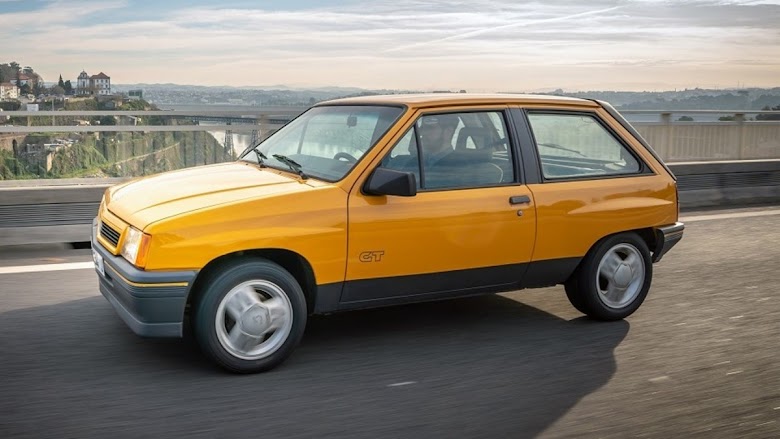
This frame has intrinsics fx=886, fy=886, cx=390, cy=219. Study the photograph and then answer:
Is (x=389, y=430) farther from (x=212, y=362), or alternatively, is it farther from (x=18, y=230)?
(x=18, y=230)

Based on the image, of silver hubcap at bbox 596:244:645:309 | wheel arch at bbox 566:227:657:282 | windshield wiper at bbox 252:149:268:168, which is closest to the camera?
windshield wiper at bbox 252:149:268:168

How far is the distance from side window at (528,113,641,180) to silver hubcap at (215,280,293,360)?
6.95 ft

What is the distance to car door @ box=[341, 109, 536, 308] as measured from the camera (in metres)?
5.30

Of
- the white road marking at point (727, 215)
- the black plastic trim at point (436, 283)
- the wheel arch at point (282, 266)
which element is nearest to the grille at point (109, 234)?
the wheel arch at point (282, 266)

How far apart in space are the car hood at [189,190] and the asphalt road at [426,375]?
2.86ft

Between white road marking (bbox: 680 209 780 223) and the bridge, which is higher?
white road marking (bbox: 680 209 780 223)

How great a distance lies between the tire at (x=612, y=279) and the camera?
625 cm

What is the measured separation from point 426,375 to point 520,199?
1.41 meters

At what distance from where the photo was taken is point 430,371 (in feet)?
17.0

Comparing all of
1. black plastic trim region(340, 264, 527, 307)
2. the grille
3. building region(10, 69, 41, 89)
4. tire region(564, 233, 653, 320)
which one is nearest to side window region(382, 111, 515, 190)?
black plastic trim region(340, 264, 527, 307)

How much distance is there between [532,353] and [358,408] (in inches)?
59.7

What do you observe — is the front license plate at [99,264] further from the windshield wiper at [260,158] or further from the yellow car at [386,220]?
the windshield wiper at [260,158]

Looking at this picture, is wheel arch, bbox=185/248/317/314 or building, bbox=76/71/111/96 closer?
wheel arch, bbox=185/248/317/314

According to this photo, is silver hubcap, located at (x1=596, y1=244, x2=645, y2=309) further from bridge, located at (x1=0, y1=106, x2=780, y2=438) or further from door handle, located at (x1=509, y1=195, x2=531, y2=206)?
door handle, located at (x1=509, y1=195, x2=531, y2=206)
